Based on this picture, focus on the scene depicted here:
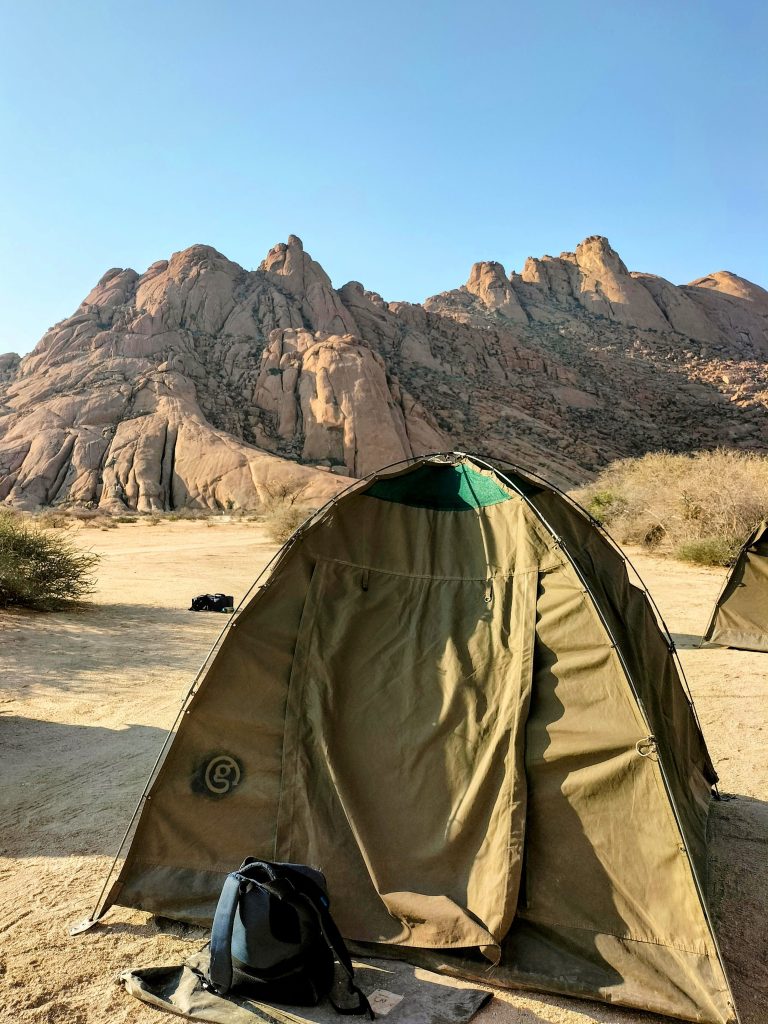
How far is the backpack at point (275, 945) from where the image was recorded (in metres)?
2.80

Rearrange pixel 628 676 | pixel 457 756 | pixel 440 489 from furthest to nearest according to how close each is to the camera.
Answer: pixel 440 489 → pixel 457 756 → pixel 628 676

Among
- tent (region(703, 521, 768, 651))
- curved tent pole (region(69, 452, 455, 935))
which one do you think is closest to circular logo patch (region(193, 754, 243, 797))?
curved tent pole (region(69, 452, 455, 935))

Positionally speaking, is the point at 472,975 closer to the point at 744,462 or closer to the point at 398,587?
the point at 398,587

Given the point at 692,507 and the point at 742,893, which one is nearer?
the point at 742,893

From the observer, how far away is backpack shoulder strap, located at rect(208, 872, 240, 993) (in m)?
2.82

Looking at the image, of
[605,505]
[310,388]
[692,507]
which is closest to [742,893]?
[692,507]

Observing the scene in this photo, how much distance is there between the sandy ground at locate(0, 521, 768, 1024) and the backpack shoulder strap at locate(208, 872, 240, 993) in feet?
0.88

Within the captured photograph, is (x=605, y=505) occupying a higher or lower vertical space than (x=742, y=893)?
higher

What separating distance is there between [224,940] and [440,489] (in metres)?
2.58

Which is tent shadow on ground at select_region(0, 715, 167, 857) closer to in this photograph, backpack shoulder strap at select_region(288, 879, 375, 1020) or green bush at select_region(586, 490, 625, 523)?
backpack shoulder strap at select_region(288, 879, 375, 1020)

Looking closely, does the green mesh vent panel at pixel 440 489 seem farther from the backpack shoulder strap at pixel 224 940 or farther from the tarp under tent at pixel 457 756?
the backpack shoulder strap at pixel 224 940

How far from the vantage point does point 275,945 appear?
9.19 feet

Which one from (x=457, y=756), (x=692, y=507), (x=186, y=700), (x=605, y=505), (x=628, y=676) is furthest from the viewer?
(x=605, y=505)

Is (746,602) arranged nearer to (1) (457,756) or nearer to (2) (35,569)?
(1) (457,756)
